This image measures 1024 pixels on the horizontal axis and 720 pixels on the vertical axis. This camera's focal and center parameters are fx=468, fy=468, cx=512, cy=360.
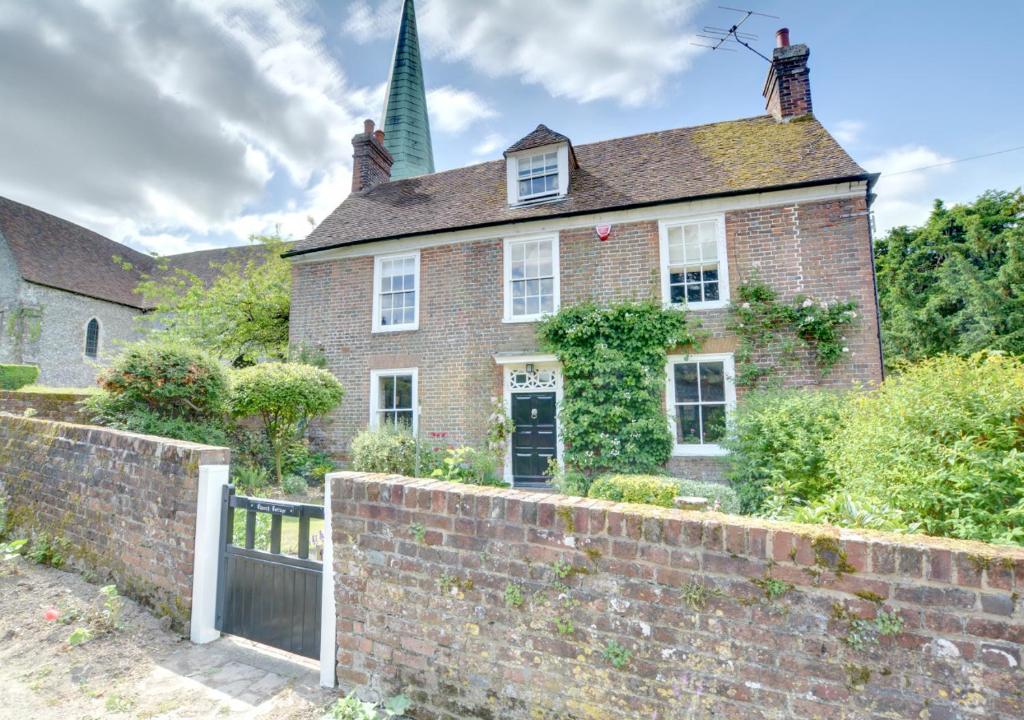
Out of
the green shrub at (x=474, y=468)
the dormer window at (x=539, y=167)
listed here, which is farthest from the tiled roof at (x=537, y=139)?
the green shrub at (x=474, y=468)

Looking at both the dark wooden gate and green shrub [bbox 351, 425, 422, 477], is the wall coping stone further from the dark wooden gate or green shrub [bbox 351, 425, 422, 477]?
green shrub [bbox 351, 425, 422, 477]

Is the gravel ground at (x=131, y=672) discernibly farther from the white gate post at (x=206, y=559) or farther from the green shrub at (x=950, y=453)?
the green shrub at (x=950, y=453)

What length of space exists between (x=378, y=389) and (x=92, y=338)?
21.2 metres

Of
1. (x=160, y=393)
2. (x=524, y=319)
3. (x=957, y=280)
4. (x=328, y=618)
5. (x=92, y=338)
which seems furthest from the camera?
(x=957, y=280)

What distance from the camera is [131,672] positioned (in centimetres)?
343

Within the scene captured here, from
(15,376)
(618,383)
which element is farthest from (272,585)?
(15,376)

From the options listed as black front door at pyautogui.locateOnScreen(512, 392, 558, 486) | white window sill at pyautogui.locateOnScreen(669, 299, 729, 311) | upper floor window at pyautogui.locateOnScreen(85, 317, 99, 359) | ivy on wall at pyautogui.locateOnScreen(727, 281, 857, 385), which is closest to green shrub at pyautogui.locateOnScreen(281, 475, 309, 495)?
black front door at pyautogui.locateOnScreen(512, 392, 558, 486)

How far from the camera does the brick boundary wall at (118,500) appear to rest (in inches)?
158

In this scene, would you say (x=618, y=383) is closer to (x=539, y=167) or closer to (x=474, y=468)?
(x=474, y=468)

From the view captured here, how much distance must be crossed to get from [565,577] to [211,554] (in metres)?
3.24

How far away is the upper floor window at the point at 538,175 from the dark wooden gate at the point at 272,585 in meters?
9.71

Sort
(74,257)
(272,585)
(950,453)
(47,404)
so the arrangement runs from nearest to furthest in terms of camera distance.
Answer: (950,453)
(272,585)
(47,404)
(74,257)

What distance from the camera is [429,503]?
281cm

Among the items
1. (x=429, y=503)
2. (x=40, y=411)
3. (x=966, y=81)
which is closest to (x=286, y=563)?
(x=429, y=503)
